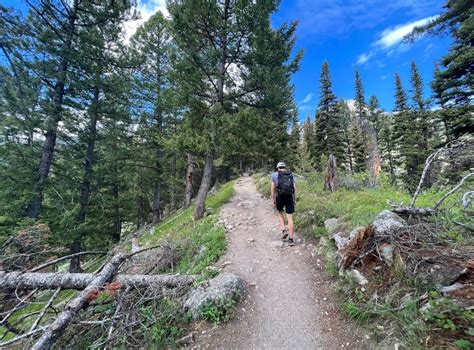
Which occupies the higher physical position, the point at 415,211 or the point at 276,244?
the point at 415,211

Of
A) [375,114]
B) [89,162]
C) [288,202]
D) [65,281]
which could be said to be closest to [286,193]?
[288,202]

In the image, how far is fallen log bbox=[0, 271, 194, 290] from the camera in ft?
13.6

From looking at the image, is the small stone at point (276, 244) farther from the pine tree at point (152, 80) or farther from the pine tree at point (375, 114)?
the pine tree at point (375, 114)

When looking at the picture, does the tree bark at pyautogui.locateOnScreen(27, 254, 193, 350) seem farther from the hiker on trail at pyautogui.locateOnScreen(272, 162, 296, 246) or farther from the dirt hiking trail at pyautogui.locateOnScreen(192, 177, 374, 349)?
the hiker on trail at pyautogui.locateOnScreen(272, 162, 296, 246)

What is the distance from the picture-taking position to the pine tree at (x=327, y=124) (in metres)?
25.7

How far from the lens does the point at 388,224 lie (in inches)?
147

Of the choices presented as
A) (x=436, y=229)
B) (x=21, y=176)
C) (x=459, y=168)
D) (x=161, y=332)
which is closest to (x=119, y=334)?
(x=161, y=332)

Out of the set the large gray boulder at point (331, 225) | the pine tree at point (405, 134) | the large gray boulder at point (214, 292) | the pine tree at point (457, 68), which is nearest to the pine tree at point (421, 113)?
the pine tree at point (405, 134)

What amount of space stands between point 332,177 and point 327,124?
19.4 metres

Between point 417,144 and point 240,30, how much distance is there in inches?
924

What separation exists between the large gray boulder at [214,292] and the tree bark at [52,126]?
8874 mm

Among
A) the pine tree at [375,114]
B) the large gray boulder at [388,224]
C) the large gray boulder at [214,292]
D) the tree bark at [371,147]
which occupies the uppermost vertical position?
the pine tree at [375,114]

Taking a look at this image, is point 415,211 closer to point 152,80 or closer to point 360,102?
point 152,80

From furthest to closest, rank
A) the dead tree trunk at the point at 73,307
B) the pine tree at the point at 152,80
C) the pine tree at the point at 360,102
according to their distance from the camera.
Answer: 1. the pine tree at the point at 360,102
2. the pine tree at the point at 152,80
3. the dead tree trunk at the point at 73,307
